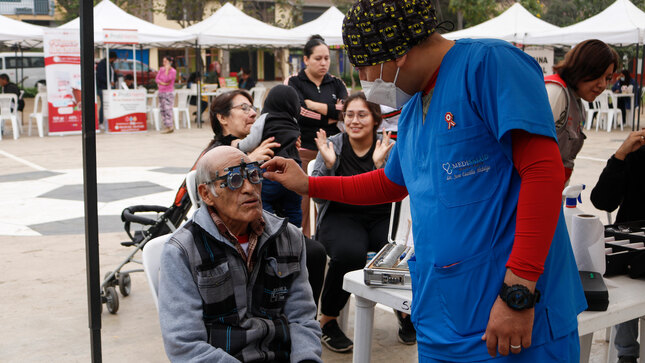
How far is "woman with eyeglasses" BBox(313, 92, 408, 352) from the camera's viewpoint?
4.23 m

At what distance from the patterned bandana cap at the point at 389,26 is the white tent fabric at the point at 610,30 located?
50.1 ft

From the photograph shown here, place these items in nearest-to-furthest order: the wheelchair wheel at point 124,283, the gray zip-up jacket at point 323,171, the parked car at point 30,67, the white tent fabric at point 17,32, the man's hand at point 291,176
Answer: the man's hand at point 291,176
the gray zip-up jacket at point 323,171
the wheelchair wheel at point 124,283
the white tent fabric at point 17,32
the parked car at point 30,67

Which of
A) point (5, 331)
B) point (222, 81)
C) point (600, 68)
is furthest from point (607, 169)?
point (222, 81)

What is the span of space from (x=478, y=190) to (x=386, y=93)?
400 mm

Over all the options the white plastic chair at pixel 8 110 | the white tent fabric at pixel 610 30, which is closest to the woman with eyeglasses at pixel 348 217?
the white tent fabric at pixel 610 30

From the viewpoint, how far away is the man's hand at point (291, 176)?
2.42 metres

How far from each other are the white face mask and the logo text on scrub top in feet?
0.97

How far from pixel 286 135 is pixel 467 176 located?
254cm

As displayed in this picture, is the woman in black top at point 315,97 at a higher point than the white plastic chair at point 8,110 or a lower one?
higher

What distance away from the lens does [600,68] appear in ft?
12.2

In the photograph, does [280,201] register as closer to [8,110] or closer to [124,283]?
[124,283]

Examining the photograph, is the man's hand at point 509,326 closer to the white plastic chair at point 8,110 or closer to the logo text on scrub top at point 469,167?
the logo text on scrub top at point 469,167

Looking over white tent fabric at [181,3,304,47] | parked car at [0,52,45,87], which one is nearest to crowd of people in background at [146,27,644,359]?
white tent fabric at [181,3,304,47]

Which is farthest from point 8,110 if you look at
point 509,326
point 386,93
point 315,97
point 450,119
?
point 509,326
